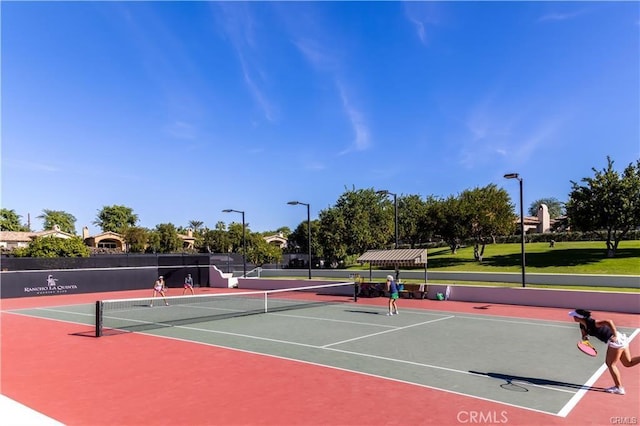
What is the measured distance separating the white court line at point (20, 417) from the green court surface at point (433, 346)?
577cm

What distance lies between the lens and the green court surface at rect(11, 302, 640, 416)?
29.1 feet

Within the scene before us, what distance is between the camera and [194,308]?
23.7 m

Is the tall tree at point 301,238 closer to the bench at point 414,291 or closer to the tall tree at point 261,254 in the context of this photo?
the tall tree at point 261,254

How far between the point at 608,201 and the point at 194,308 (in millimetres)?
29999

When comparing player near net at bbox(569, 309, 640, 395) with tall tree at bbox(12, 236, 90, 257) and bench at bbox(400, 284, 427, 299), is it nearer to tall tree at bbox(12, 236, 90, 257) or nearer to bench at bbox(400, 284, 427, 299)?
bench at bbox(400, 284, 427, 299)

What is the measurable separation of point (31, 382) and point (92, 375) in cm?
115

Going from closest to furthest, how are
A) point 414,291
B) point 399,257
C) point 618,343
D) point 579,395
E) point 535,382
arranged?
point 618,343, point 579,395, point 535,382, point 399,257, point 414,291

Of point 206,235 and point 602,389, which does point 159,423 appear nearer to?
point 602,389

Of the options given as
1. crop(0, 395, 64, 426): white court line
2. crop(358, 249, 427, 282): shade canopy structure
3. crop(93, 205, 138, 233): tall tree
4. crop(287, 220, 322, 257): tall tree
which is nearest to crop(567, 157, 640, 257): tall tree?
crop(358, 249, 427, 282): shade canopy structure

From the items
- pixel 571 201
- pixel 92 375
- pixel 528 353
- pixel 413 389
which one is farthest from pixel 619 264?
pixel 92 375

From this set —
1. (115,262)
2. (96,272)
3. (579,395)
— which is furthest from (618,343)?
(115,262)

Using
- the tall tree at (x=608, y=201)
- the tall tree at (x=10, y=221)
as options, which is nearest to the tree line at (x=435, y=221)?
the tall tree at (x=608, y=201)

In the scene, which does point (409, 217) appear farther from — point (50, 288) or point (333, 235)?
point (50, 288)

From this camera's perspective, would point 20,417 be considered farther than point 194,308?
No
